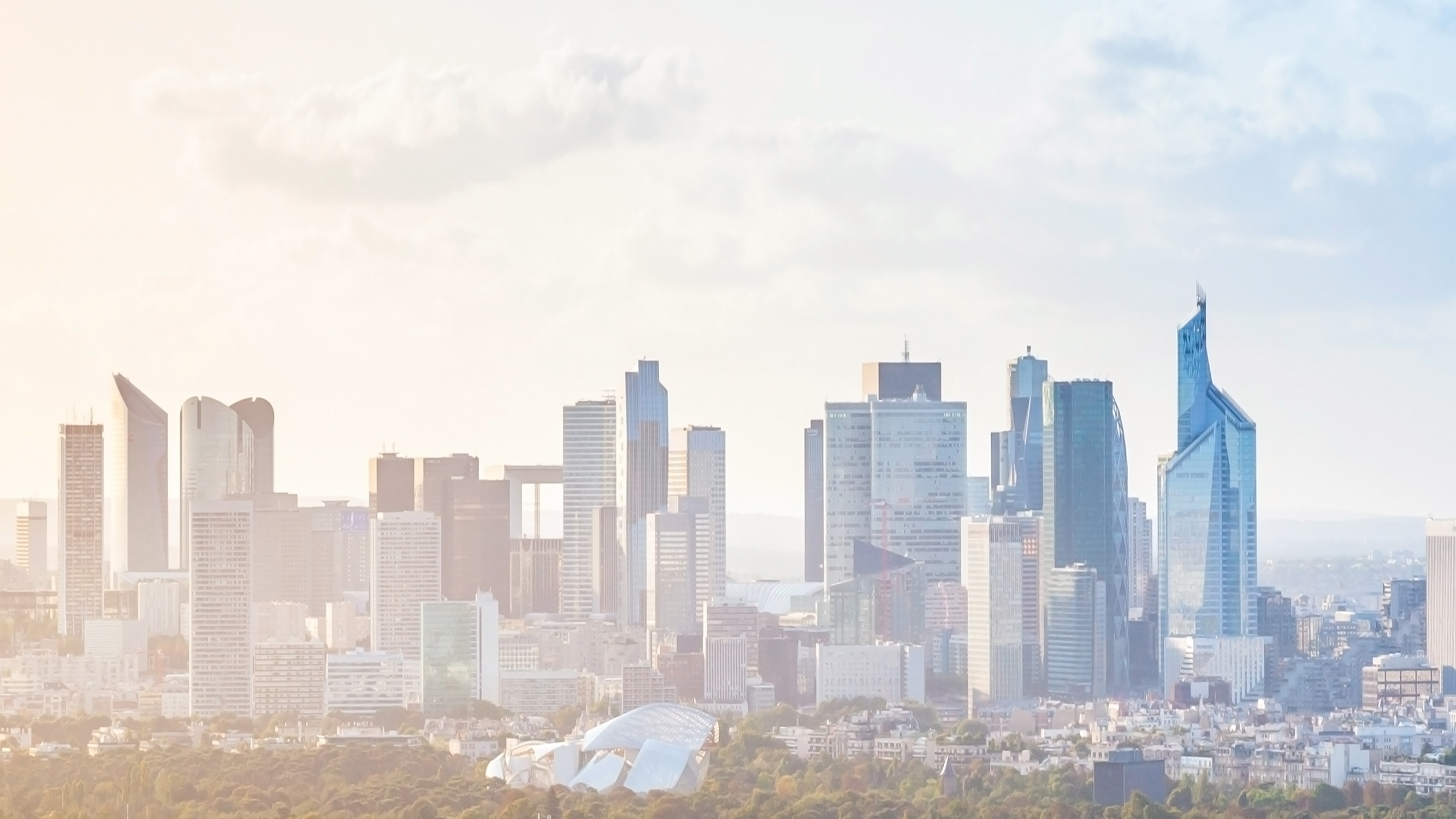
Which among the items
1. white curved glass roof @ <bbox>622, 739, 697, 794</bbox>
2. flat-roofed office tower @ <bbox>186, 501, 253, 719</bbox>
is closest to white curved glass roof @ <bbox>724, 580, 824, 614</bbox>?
flat-roofed office tower @ <bbox>186, 501, 253, 719</bbox>

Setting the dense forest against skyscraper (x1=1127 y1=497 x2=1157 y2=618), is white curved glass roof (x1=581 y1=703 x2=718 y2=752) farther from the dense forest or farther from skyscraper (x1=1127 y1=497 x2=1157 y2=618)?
skyscraper (x1=1127 y1=497 x2=1157 y2=618)

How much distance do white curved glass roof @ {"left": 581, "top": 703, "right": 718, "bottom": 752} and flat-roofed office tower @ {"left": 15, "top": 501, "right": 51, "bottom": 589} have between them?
4552 cm

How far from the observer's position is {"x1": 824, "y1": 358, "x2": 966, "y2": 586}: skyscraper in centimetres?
9456

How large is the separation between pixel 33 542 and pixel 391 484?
11977 mm

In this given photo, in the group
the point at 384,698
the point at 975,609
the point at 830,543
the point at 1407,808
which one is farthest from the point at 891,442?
the point at 1407,808

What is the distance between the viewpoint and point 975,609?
8550 centimetres

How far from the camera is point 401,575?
85.4 metres

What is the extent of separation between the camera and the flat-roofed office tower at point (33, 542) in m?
97.6

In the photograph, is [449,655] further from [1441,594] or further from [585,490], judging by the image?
[1441,594]

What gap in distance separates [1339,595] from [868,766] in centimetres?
5537

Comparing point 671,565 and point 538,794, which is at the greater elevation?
point 671,565

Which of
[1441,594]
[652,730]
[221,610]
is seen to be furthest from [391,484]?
[652,730]

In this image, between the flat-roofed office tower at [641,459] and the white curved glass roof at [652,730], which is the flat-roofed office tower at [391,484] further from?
the white curved glass roof at [652,730]

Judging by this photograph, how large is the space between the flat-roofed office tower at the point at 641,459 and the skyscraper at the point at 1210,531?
16.9 metres
